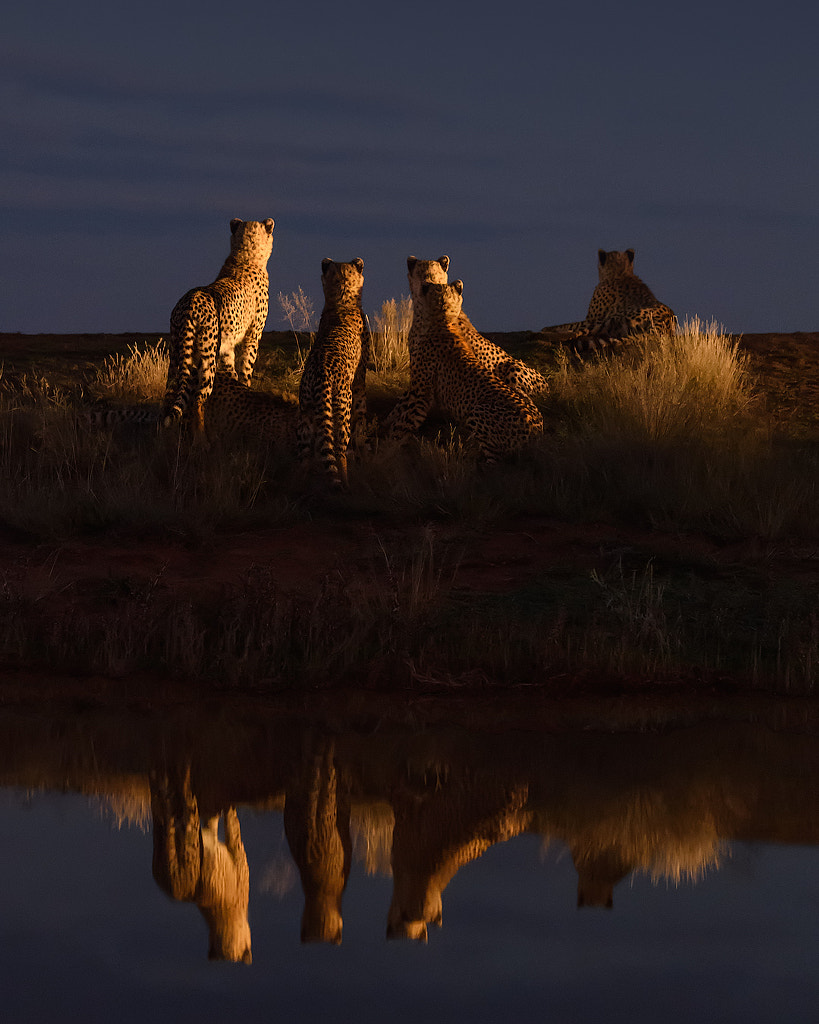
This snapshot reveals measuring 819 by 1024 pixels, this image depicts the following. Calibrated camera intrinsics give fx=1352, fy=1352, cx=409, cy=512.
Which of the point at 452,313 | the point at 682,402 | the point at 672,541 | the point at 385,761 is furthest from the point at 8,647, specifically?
the point at 682,402

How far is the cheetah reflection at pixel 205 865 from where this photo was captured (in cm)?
432

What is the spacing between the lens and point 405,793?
19.5 feet

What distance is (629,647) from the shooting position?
8.39 meters

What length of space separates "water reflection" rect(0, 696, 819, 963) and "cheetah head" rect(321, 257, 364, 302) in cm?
608

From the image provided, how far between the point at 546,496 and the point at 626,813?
20.6 feet

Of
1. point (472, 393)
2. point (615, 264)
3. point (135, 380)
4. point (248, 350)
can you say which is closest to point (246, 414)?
point (248, 350)

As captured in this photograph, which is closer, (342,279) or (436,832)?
(436,832)

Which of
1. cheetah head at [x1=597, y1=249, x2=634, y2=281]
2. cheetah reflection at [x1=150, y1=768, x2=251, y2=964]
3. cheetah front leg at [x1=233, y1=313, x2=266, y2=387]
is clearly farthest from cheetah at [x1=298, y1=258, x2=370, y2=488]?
cheetah reflection at [x1=150, y1=768, x2=251, y2=964]

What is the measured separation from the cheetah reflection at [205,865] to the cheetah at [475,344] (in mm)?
7987

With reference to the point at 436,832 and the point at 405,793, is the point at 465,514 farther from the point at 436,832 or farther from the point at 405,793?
the point at 436,832

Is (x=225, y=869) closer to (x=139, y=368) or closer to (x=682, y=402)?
(x=682, y=402)

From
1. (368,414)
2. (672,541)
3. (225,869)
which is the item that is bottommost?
(225,869)

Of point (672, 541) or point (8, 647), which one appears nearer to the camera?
point (8, 647)

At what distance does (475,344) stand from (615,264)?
3.73m
